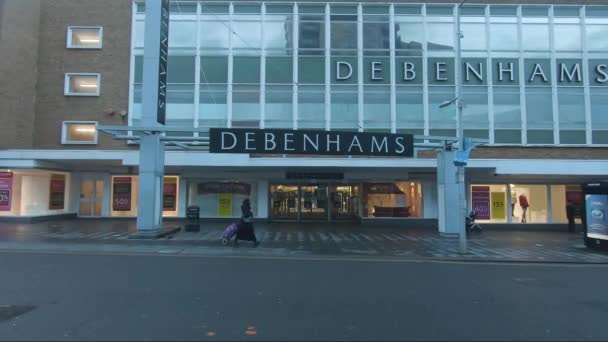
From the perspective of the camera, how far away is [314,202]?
2483cm

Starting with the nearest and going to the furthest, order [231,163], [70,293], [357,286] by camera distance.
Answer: [70,293]
[357,286]
[231,163]

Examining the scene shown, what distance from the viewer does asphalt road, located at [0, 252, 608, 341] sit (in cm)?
509

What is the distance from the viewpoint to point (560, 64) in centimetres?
2178

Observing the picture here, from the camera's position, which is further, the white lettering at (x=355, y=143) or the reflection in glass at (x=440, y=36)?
the reflection in glass at (x=440, y=36)

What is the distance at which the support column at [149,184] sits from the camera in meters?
15.1

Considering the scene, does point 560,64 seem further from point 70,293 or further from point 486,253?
point 70,293

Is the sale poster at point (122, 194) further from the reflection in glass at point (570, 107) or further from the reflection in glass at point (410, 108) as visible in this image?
the reflection in glass at point (570, 107)

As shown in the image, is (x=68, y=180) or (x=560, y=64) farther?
(x=68, y=180)

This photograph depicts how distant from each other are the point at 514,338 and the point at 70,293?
6806 mm

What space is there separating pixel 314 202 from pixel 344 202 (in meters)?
1.83

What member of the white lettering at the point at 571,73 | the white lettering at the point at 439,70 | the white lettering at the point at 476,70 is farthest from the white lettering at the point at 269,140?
the white lettering at the point at 571,73

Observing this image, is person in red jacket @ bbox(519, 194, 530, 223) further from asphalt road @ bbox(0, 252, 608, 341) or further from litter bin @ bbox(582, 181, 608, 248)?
asphalt road @ bbox(0, 252, 608, 341)

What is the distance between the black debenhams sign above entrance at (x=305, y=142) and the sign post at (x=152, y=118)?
245 centimetres

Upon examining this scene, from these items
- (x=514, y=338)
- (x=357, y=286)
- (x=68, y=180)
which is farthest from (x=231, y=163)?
(x=514, y=338)
